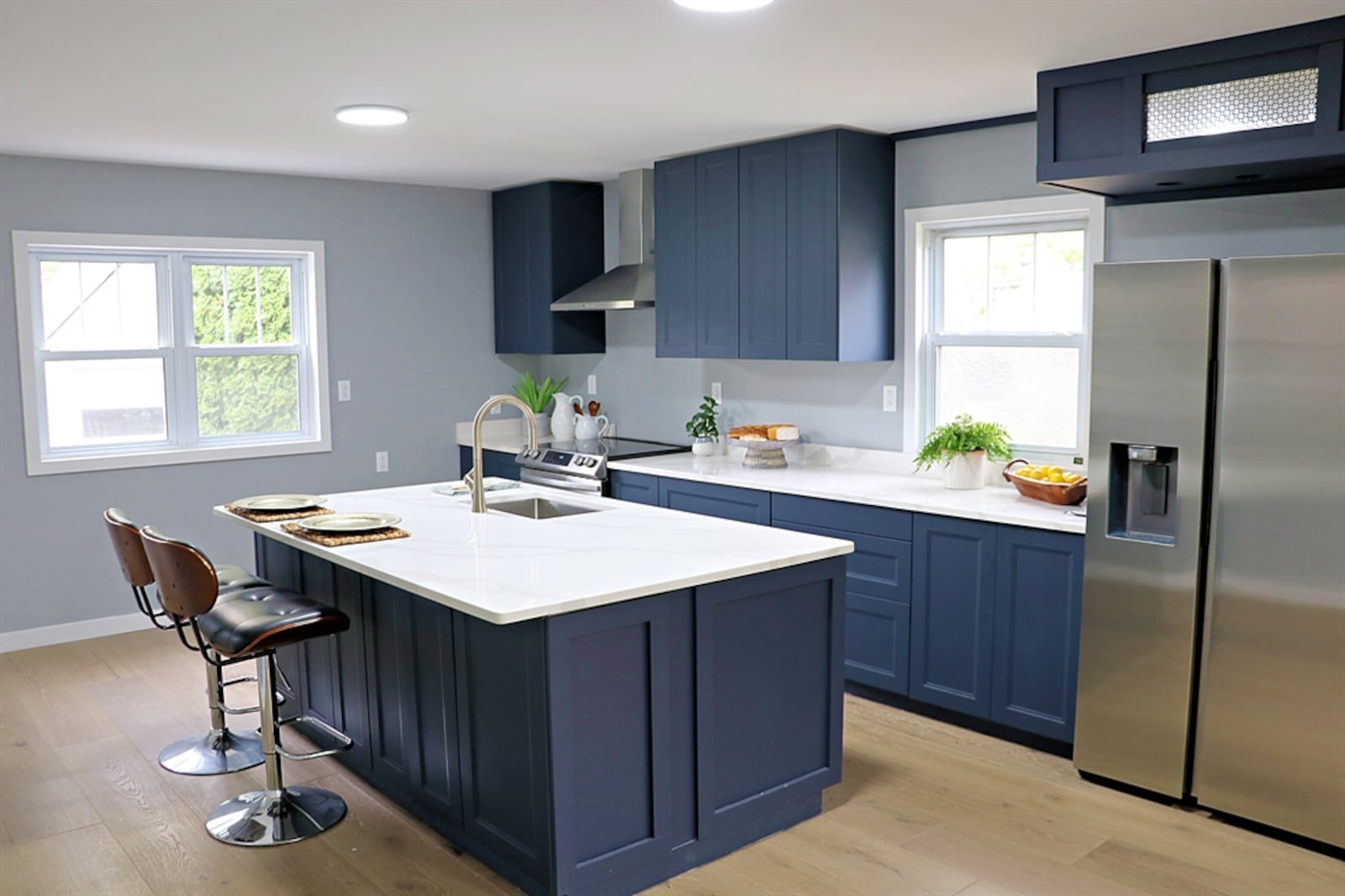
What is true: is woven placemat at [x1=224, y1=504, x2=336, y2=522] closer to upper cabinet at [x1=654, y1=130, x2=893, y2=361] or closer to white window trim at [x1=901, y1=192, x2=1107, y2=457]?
upper cabinet at [x1=654, y1=130, x2=893, y2=361]

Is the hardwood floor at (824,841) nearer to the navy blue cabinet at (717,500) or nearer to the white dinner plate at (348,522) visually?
the white dinner plate at (348,522)

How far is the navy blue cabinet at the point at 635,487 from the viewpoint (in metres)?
5.02

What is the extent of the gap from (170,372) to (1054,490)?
4155mm

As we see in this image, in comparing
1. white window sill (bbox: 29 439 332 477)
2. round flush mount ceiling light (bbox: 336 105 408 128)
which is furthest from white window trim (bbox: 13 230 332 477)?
round flush mount ceiling light (bbox: 336 105 408 128)

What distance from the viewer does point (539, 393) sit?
21.0 ft

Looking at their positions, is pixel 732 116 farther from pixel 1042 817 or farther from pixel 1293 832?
pixel 1293 832

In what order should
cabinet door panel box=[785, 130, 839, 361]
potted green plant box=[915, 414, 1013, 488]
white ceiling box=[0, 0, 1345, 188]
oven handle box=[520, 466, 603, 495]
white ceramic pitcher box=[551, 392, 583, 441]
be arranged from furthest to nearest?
white ceramic pitcher box=[551, 392, 583, 441] < oven handle box=[520, 466, 603, 495] < cabinet door panel box=[785, 130, 839, 361] < potted green plant box=[915, 414, 1013, 488] < white ceiling box=[0, 0, 1345, 188]

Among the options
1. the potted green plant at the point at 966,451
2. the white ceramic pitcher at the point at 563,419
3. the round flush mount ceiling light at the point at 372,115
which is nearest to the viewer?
the round flush mount ceiling light at the point at 372,115

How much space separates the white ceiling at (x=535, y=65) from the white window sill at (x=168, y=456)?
1396 mm

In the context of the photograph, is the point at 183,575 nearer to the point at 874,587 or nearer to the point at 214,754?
the point at 214,754

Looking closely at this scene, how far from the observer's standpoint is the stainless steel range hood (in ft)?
17.8

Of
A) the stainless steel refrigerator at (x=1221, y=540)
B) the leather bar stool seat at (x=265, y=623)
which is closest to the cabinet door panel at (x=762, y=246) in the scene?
the stainless steel refrigerator at (x=1221, y=540)

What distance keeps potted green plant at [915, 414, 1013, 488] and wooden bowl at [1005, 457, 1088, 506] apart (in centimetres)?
24

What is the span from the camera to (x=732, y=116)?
4.11 m
